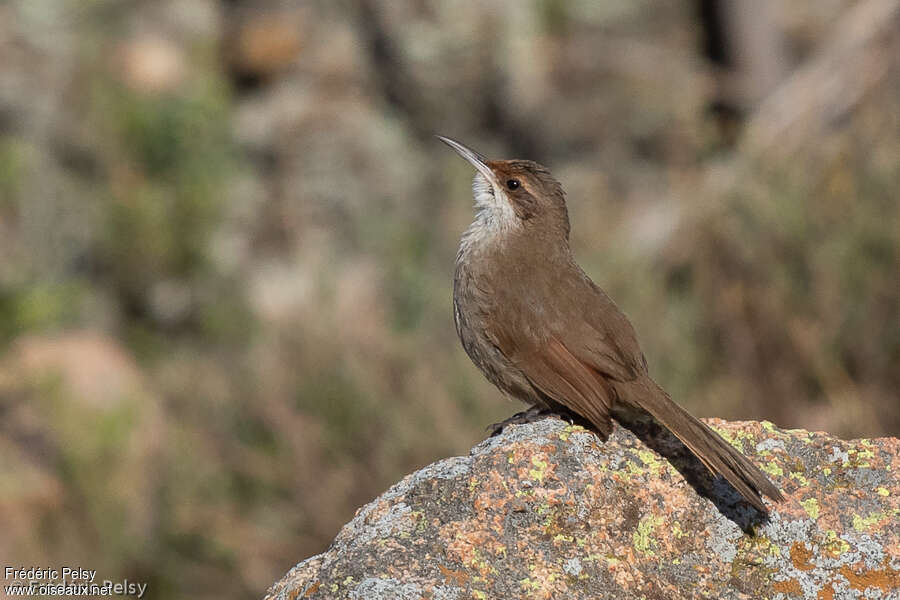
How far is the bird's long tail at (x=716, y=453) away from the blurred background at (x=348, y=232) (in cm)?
352

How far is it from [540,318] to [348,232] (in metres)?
8.46

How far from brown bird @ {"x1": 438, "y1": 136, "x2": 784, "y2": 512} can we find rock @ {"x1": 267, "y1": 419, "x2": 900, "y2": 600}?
0.24 m

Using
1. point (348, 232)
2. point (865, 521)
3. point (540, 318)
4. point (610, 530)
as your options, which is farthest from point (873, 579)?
point (348, 232)

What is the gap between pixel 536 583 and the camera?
9.16 feet

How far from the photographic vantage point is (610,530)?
304 centimetres

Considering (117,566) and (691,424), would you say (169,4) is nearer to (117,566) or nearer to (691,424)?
(117,566)

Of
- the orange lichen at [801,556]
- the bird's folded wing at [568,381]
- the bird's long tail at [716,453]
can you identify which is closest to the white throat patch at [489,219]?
the bird's folded wing at [568,381]

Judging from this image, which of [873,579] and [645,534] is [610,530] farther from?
[873,579]

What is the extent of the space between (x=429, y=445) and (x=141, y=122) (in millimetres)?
5586

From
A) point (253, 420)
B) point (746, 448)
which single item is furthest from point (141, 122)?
point (746, 448)

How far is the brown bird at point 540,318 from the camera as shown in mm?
3738

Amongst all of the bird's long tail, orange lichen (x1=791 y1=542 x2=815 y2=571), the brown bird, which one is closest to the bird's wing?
the brown bird

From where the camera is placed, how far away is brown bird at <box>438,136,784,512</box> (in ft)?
12.3

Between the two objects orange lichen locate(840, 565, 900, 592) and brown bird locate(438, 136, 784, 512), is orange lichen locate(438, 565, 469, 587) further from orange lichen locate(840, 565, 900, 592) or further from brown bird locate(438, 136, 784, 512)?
orange lichen locate(840, 565, 900, 592)
